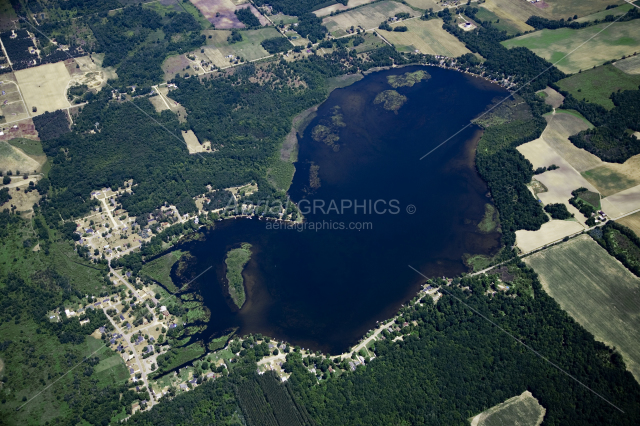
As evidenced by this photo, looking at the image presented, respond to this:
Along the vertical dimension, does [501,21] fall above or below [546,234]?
above

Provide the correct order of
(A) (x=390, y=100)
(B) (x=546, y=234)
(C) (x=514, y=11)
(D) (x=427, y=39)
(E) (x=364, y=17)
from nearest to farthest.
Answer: (B) (x=546, y=234) < (A) (x=390, y=100) < (D) (x=427, y=39) < (C) (x=514, y=11) < (E) (x=364, y=17)

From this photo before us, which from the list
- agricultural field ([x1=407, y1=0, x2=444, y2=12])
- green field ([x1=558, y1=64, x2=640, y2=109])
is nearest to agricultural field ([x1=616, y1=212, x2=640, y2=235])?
green field ([x1=558, y1=64, x2=640, y2=109])

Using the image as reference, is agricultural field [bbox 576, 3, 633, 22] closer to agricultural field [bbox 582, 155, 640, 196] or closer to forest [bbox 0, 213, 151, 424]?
agricultural field [bbox 582, 155, 640, 196]

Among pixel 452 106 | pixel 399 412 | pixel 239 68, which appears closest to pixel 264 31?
pixel 239 68

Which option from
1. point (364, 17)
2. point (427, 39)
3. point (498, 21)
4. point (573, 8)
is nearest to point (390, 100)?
point (427, 39)

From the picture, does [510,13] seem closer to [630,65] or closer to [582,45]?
[582,45]

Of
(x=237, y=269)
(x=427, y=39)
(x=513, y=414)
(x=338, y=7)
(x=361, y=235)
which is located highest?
(x=427, y=39)
